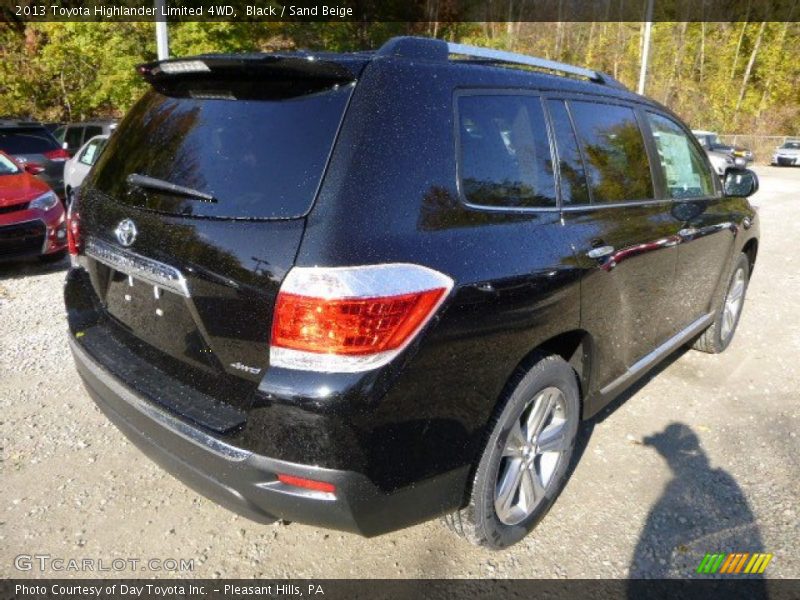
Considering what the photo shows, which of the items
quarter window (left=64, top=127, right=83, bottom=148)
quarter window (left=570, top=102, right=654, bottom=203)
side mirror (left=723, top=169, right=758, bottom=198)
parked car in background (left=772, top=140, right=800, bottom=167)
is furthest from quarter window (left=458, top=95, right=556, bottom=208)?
parked car in background (left=772, top=140, right=800, bottom=167)

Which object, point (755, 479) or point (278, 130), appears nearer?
point (278, 130)

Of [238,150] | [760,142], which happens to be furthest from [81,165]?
[760,142]

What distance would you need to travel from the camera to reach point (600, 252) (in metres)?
2.62

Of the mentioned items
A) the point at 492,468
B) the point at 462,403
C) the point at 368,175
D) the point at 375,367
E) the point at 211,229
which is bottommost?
the point at 492,468

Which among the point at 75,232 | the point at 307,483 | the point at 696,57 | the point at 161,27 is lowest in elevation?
the point at 307,483

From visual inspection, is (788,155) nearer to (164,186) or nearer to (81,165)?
(81,165)

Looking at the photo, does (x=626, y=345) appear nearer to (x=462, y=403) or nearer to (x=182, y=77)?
(x=462, y=403)

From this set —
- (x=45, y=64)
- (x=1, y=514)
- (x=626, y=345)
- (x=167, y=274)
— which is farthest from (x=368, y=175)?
(x=45, y=64)

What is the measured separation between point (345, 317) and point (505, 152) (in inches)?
39.8

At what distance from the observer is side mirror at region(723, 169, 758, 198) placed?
13.8ft

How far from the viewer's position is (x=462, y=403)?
2037 millimetres

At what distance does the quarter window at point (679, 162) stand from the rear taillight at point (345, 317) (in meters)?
2.32

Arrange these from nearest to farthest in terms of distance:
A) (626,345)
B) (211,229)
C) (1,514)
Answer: (211,229)
(1,514)
(626,345)

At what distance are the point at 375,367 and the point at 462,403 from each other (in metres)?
0.41
